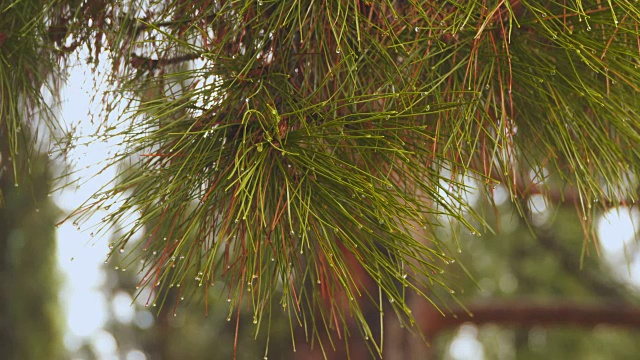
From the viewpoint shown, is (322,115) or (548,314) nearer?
(322,115)

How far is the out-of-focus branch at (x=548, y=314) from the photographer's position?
199 centimetres

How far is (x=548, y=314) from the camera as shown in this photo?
79.0 inches

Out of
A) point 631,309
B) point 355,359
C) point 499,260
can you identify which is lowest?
point 355,359

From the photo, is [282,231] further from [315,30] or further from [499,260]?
[499,260]

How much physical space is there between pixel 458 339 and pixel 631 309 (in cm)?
295

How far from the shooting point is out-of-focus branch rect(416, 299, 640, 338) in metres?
1.99

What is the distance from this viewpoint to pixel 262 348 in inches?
150

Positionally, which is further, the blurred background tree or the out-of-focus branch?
the out-of-focus branch

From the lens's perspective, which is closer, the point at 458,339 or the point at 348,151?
the point at 348,151

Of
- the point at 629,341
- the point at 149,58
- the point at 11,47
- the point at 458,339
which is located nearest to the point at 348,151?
the point at 149,58


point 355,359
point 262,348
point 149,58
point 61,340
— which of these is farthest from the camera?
point 61,340

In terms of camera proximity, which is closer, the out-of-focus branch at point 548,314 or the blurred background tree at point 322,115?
the blurred background tree at point 322,115

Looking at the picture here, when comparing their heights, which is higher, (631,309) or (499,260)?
(499,260)

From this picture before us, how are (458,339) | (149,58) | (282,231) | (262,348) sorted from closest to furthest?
(282,231), (149,58), (262,348), (458,339)
